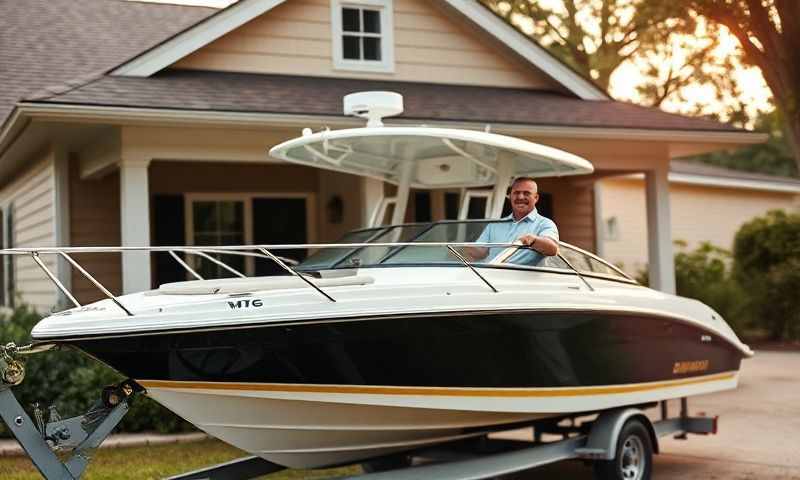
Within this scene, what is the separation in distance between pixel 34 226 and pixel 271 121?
4987mm

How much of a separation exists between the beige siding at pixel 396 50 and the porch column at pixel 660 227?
1.89 metres

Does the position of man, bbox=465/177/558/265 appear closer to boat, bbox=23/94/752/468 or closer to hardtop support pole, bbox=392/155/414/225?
boat, bbox=23/94/752/468

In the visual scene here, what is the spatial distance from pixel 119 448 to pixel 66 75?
22.7 feet

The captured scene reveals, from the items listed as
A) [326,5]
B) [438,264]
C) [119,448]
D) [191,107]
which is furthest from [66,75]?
[438,264]

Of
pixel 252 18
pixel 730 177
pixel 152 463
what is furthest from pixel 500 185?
pixel 730 177

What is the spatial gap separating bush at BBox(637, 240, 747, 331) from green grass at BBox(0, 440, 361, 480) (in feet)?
36.0

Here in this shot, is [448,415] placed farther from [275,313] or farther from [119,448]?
[119,448]

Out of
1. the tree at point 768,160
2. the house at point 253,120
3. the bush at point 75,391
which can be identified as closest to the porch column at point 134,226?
the house at point 253,120

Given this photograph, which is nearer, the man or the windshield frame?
the windshield frame

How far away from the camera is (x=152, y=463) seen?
26.7 ft

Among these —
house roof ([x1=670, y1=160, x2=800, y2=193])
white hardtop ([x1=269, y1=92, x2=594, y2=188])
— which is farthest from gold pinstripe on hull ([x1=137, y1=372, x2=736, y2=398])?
house roof ([x1=670, y1=160, x2=800, y2=193])

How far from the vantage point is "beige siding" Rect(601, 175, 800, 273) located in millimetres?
24297

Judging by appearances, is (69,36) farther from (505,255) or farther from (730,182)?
(730,182)

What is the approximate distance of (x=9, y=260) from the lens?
1555 cm
